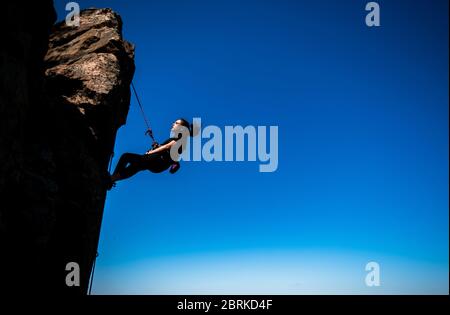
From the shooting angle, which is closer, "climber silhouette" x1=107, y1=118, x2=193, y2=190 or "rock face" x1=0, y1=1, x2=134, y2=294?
"rock face" x1=0, y1=1, x2=134, y2=294

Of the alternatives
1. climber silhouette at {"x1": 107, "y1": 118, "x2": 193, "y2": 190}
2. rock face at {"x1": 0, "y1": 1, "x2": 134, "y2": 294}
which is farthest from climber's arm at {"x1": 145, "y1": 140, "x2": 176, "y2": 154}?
rock face at {"x1": 0, "y1": 1, "x2": 134, "y2": 294}

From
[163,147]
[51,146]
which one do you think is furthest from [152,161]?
[51,146]

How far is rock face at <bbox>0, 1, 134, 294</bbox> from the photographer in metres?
5.76

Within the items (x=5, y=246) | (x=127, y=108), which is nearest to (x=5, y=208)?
(x=5, y=246)

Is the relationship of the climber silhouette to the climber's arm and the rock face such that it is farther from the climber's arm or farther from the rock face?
the rock face

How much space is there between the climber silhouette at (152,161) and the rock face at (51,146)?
61 centimetres

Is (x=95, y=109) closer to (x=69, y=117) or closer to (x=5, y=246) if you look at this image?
(x=69, y=117)

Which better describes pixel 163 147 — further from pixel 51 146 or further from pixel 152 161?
pixel 51 146

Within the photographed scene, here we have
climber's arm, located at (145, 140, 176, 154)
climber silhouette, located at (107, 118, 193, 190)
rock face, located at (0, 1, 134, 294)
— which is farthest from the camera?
climber's arm, located at (145, 140, 176, 154)

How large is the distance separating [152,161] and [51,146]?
3.78 meters

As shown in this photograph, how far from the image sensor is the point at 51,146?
7.98 m

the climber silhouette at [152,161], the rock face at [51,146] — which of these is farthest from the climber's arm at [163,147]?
the rock face at [51,146]

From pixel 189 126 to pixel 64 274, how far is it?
6502 mm

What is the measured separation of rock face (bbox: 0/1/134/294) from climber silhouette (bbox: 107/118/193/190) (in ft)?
1.99
